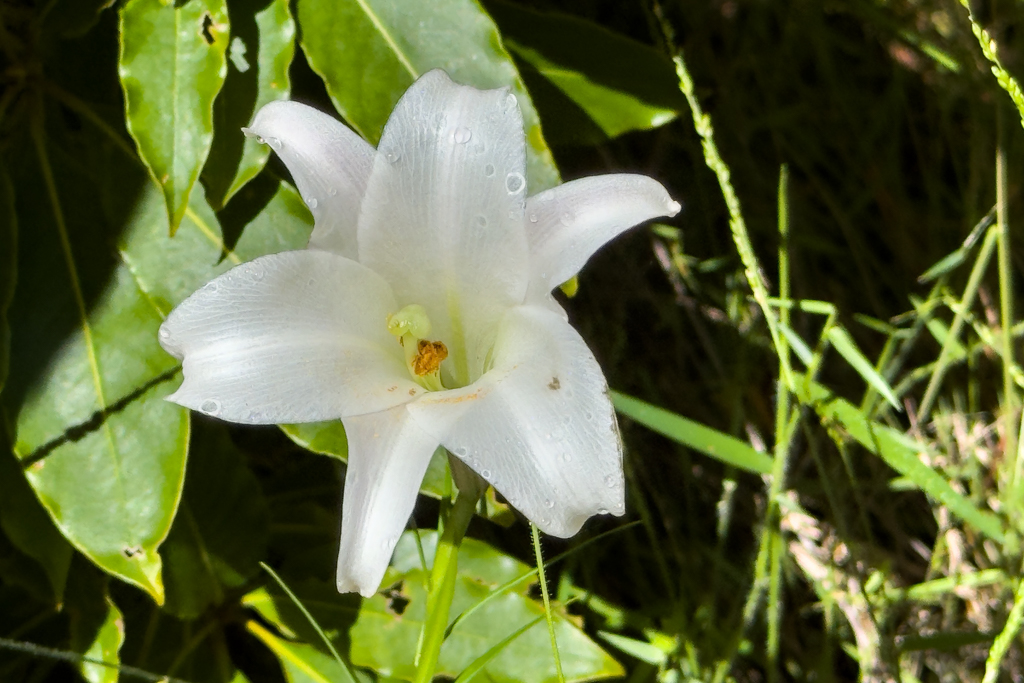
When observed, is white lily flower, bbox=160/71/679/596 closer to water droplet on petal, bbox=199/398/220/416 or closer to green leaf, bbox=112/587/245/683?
water droplet on petal, bbox=199/398/220/416

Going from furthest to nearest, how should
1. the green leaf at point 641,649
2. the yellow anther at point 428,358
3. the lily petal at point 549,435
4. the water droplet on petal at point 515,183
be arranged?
the green leaf at point 641,649
the yellow anther at point 428,358
the water droplet on petal at point 515,183
the lily petal at point 549,435

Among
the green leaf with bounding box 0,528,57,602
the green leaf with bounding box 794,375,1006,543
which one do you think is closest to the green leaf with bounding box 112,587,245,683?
the green leaf with bounding box 0,528,57,602

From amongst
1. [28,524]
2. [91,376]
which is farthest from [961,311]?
[28,524]

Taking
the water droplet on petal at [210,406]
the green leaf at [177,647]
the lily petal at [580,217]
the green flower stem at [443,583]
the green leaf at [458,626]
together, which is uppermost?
the lily petal at [580,217]

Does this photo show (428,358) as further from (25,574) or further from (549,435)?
(25,574)

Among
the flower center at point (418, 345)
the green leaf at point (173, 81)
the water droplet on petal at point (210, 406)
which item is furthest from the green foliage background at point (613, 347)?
the water droplet on petal at point (210, 406)

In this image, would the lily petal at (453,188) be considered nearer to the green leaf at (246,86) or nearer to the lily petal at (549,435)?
the lily petal at (549,435)
